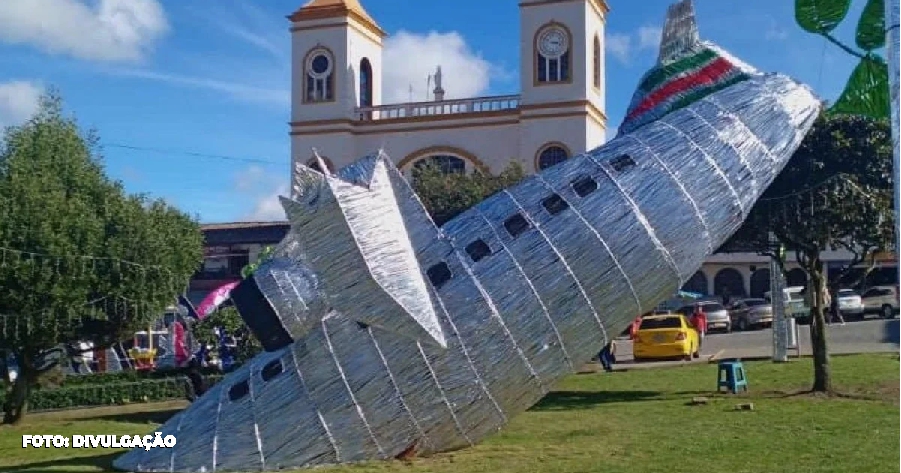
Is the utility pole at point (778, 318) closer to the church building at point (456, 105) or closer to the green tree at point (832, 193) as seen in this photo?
the green tree at point (832, 193)

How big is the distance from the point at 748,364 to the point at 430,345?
48.2ft

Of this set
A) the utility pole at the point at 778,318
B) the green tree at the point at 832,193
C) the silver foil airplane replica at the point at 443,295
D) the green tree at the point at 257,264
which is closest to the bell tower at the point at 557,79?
the utility pole at the point at 778,318

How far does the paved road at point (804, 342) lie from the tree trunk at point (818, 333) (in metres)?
7.53

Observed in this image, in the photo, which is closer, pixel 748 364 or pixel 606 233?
pixel 606 233

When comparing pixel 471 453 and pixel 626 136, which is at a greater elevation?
pixel 626 136

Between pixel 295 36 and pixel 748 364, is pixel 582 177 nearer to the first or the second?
pixel 748 364

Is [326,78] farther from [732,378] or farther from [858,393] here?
[858,393]

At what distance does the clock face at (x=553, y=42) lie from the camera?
4366cm

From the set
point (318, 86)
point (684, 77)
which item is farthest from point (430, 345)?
point (318, 86)

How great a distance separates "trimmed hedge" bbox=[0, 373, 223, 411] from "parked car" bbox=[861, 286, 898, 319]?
26.6 m

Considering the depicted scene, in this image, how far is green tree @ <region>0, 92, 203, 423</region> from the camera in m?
17.1

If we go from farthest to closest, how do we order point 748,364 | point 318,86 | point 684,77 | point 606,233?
point 318,86 → point 748,364 → point 684,77 → point 606,233

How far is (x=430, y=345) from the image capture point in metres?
10.6

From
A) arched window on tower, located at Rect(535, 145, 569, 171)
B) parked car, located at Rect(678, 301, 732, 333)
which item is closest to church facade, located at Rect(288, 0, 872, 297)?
arched window on tower, located at Rect(535, 145, 569, 171)
